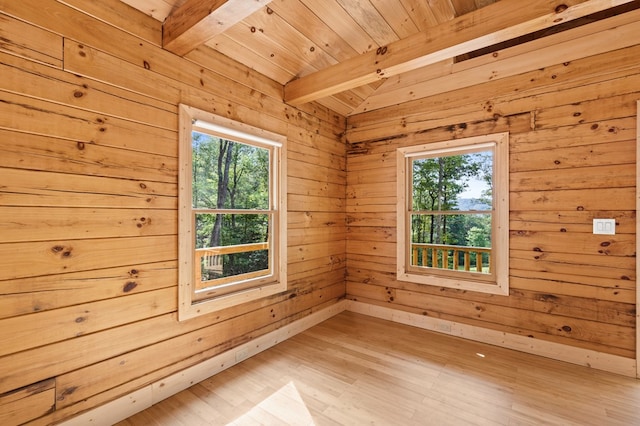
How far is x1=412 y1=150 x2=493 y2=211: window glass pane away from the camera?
3.04 m

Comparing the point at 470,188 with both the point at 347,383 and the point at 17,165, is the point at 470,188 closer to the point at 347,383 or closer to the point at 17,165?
the point at 347,383

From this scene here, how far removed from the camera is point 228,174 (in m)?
2.57

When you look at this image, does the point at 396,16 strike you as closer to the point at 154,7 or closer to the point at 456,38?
the point at 456,38

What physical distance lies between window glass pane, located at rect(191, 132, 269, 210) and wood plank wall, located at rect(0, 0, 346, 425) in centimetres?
23

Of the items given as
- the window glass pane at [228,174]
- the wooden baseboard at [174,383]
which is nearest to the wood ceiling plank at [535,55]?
the window glass pane at [228,174]

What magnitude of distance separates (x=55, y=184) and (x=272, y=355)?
2.07 meters

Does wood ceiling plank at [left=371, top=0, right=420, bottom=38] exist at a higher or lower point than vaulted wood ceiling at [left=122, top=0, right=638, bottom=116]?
higher

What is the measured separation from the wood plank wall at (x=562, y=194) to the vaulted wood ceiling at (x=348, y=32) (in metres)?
0.45

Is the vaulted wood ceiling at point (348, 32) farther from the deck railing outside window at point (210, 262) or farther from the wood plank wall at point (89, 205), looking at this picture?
the deck railing outside window at point (210, 262)

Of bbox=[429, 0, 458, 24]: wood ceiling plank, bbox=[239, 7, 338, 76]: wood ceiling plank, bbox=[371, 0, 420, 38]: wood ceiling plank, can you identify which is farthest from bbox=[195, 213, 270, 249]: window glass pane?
bbox=[429, 0, 458, 24]: wood ceiling plank

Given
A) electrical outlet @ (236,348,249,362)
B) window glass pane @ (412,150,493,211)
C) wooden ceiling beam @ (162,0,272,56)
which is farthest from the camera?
window glass pane @ (412,150,493,211)

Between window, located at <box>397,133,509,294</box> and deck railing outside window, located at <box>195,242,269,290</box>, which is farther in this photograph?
window, located at <box>397,133,509,294</box>

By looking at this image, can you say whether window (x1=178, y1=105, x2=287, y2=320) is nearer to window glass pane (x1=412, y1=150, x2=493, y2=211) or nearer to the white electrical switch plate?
window glass pane (x1=412, y1=150, x2=493, y2=211)

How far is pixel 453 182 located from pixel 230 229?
95.5 inches
